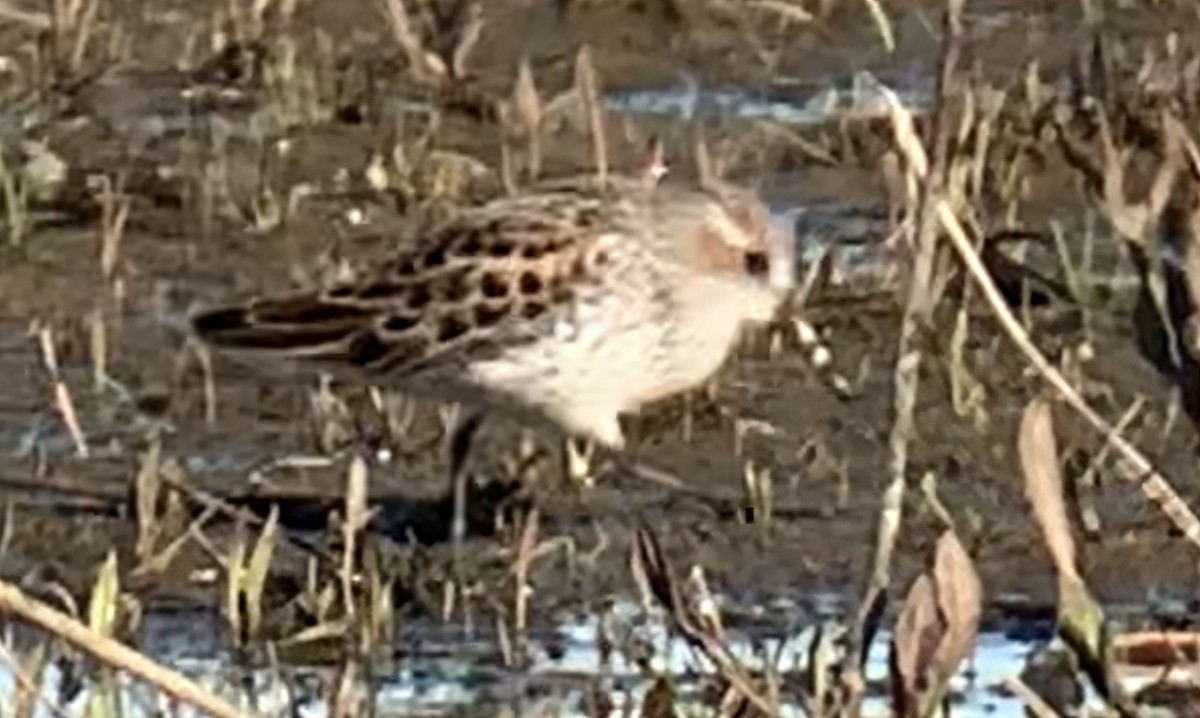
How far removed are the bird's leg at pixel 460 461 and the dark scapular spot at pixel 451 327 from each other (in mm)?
116

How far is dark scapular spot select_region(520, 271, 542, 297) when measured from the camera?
6.54m

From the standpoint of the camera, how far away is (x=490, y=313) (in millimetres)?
6504

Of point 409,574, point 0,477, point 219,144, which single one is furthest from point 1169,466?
point 219,144

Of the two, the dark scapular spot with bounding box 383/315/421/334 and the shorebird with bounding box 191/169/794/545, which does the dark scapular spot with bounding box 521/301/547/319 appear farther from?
the dark scapular spot with bounding box 383/315/421/334

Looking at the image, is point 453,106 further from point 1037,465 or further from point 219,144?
point 1037,465

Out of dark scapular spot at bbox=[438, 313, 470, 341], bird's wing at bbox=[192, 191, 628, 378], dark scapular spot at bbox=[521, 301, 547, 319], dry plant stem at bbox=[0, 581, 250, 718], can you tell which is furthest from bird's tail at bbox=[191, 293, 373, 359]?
dry plant stem at bbox=[0, 581, 250, 718]

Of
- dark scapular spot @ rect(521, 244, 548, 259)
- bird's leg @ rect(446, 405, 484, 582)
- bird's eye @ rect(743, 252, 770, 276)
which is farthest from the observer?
bird's eye @ rect(743, 252, 770, 276)

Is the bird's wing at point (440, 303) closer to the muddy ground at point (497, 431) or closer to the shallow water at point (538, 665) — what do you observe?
the muddy ground at point (497, 431)

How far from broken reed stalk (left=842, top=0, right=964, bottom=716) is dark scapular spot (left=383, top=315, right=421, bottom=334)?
2.92 m

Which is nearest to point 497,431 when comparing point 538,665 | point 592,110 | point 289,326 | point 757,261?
point 289,326

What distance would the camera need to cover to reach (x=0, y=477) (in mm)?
6613

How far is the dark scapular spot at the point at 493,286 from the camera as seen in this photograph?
6520 millimetres

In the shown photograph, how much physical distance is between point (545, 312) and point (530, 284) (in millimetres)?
49

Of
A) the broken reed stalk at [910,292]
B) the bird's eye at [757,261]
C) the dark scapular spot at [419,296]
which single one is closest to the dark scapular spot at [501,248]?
the dark scapular spot at [419,296]
